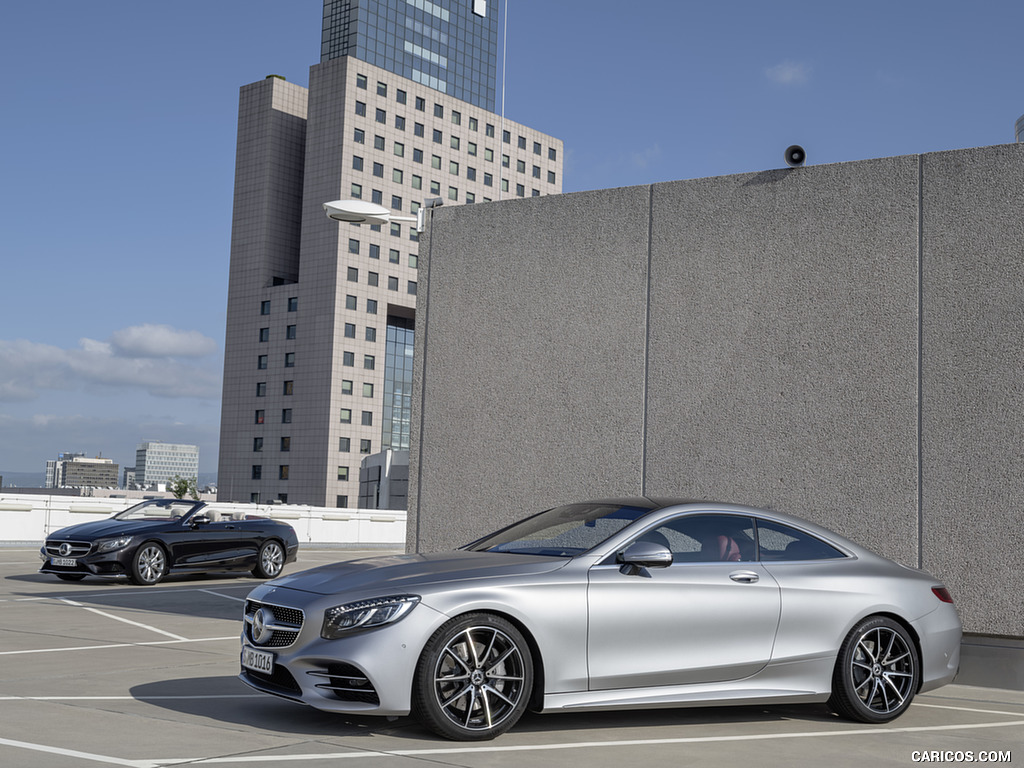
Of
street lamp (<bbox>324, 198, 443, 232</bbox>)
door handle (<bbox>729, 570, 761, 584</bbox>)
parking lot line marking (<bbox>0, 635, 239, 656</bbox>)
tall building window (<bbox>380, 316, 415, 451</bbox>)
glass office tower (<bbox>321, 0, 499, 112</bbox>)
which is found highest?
glass office tower (<bbox>321, 0, 499, 112</bbox>)

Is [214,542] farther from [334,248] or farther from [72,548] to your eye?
[334,248]

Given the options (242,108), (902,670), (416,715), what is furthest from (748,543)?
(242,108)

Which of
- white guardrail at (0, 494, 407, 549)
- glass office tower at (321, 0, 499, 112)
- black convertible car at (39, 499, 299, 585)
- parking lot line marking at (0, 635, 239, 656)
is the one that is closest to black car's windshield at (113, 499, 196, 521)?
black convertible car at (39, 499, 299, 585)

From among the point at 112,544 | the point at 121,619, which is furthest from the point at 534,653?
the point at 112,544

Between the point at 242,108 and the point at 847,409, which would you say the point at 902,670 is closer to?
the point at 847,409

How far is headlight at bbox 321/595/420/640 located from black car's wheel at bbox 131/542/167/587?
11449 mm

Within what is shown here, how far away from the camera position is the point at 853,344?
1002cm

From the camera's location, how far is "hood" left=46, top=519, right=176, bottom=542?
53.3 ft

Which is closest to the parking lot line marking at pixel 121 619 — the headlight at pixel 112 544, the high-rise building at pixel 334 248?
the headlight at pixel 112 544

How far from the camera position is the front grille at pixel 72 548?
16.1 metres

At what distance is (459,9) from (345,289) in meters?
35.0

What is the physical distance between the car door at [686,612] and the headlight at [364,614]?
1.14m

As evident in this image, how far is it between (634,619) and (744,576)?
92cm

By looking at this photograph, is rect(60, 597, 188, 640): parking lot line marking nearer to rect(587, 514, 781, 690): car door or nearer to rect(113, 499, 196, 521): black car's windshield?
rect(113, 499, 196, 521): black car's windshield
